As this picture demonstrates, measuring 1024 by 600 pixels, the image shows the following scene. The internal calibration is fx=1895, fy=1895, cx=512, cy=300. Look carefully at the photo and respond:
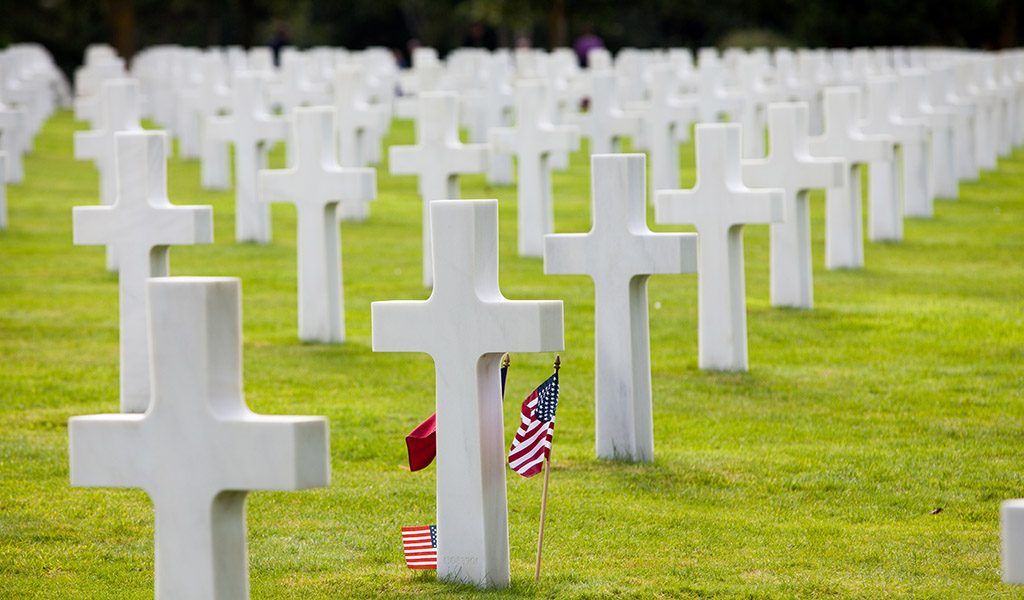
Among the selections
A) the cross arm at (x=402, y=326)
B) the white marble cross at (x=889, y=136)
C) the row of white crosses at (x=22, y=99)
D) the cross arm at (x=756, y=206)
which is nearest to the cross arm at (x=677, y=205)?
the cross arm at (x=756, y=206)

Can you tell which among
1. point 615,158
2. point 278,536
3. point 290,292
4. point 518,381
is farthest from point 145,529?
point 290,292

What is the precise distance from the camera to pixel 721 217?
1006 cm

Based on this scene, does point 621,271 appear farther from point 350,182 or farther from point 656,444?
point 350,182

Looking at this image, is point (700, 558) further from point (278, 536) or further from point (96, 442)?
point (96, 442)

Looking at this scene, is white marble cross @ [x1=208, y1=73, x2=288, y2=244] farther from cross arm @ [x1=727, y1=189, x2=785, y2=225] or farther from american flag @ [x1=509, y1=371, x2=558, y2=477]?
american flag @ [x1=509, y1=371, x2=558, y2=477]

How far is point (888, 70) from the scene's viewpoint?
29.1 m

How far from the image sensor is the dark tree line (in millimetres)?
46656

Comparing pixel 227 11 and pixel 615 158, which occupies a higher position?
pixel 227 11

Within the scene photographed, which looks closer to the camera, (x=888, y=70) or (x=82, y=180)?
(x=82, y=180)

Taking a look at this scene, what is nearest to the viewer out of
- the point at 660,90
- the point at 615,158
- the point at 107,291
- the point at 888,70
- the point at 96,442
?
the point at 96,442

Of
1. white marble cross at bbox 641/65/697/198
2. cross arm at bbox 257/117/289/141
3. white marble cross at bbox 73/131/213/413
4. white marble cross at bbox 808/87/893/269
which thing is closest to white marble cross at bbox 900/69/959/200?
white marble cross at bbox 641/65/697/198

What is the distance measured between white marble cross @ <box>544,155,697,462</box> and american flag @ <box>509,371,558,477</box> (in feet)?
5.37

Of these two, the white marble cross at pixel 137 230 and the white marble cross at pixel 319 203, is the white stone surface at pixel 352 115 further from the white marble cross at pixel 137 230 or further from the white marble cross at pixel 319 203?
the white marble cross at pixel 137 230

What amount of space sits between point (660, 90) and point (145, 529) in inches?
490
